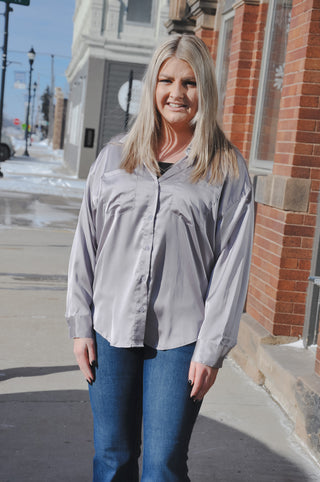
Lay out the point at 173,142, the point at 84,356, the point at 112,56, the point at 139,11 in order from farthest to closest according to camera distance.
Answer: the point at 139,11 < the point at 112,56 < the point at 173,142 < the point at 84,356

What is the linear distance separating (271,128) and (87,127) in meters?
21.9

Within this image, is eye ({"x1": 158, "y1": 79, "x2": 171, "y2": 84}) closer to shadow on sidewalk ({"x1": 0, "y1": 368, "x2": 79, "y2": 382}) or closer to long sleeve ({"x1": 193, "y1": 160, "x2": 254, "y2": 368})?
long sleeve ({"x1": 193, "y1": 160, "x2": 254, "y2": 368})

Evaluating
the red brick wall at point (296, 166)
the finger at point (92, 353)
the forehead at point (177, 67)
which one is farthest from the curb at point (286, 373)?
the forehead at point (177, 67)

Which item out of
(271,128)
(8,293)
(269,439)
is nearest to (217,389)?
(269,439)

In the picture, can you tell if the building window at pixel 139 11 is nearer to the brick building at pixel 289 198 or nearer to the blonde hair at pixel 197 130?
the brick building at pixel 289 198

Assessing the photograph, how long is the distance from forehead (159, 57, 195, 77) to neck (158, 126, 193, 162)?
21cm

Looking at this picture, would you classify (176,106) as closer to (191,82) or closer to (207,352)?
(191,82)

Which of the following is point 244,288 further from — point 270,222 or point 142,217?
point 270,222

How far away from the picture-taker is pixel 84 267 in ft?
8.39

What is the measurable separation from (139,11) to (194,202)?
26.7m

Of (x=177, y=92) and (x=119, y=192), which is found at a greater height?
(x=177, y=92)

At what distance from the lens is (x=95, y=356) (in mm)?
2502

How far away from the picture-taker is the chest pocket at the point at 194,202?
7.86 feet

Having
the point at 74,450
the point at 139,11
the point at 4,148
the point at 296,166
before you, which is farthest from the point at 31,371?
the point at 4,148
